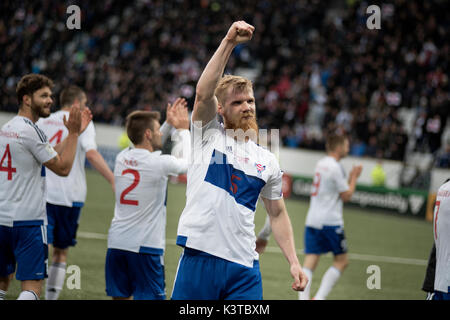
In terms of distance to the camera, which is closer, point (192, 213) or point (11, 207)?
point (192, 213)

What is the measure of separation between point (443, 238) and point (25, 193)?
3.40 metres

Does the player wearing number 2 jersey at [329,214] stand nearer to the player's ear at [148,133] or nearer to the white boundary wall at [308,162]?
the player's ear at [148,133]

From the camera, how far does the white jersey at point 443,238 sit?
4.73 metres

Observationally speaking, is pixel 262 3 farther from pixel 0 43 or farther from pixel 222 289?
pixel 222 289

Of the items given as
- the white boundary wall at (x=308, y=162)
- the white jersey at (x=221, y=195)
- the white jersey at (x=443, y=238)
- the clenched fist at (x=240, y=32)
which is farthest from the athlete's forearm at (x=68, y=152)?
the white boundary wall at (x=308, y=162)

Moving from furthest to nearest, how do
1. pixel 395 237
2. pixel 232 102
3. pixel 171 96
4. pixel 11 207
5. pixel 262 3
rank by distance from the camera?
pixel 262 3, pixel 171 96, pixel 395 237, pixel 11 207, pixel 232 102

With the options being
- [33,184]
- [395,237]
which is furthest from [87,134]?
[395,237]

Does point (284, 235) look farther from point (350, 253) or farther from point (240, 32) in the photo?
point (350, 253)

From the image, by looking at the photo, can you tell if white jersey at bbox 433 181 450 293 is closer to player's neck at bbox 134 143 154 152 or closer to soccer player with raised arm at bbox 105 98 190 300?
soccer player with raised arm at bbox 105 98 190 300

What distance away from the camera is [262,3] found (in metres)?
31.0

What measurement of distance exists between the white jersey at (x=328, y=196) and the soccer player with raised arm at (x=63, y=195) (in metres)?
3.16

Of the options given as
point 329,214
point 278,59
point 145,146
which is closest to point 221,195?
point 145,146

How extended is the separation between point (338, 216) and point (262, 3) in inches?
932
